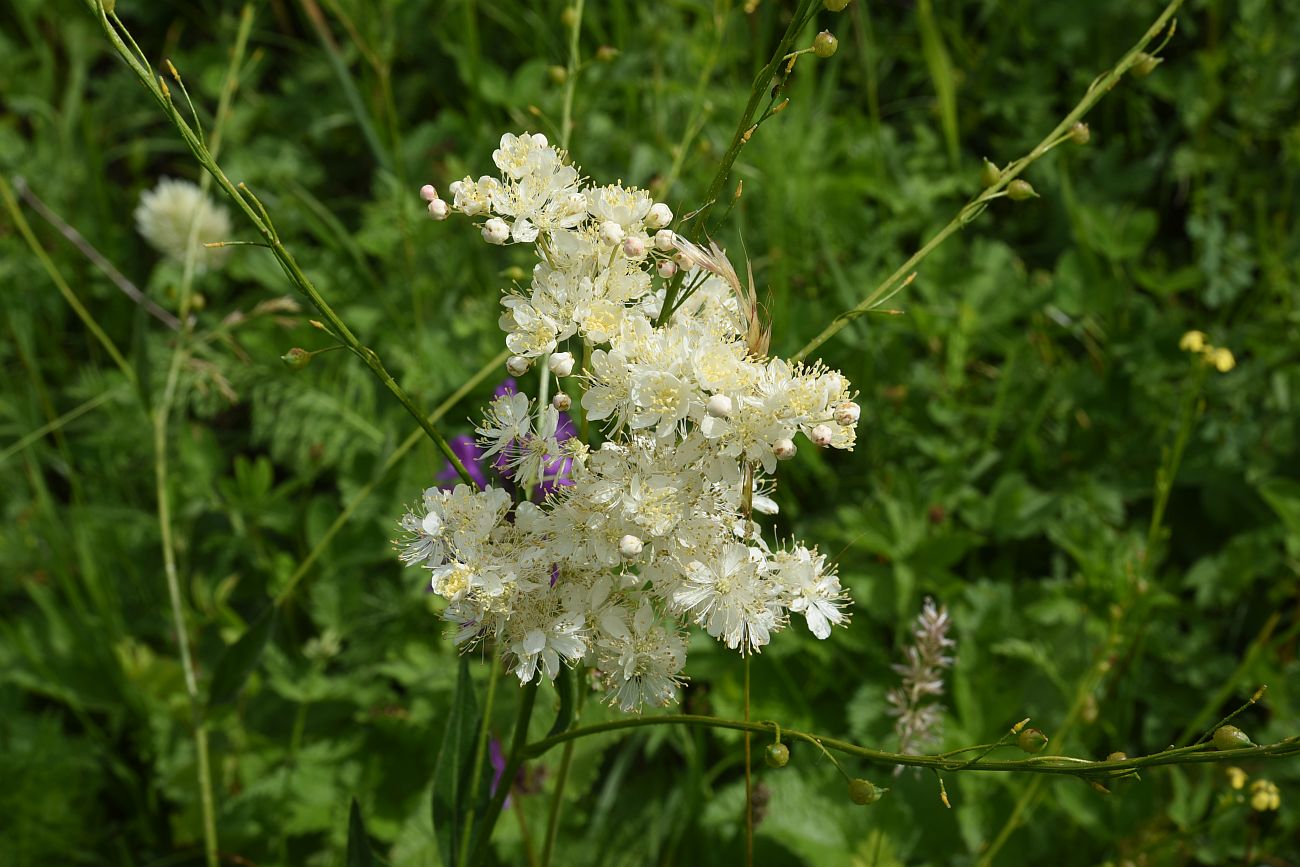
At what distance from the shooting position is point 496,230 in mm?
1035

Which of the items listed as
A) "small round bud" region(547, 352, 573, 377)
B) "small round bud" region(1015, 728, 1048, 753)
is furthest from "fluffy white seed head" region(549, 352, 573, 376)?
"small round bud" region(1015, 728, 1048, 753)

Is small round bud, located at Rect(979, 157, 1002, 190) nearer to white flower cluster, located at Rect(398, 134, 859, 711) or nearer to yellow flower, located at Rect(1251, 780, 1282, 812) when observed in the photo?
white flower cluster, located at Rect(398, 134, 859, 711)

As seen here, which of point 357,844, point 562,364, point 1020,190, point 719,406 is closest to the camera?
point 719,406

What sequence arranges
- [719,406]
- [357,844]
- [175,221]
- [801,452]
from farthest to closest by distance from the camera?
[175,221], [801,452], [357,844], [719,406]

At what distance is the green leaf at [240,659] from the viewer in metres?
1.63

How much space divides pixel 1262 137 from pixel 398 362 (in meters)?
2.27

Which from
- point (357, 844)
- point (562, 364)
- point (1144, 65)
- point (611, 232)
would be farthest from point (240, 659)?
point (1144, 65)

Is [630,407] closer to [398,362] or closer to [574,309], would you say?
[574,309]

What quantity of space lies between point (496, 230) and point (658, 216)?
0.16 m

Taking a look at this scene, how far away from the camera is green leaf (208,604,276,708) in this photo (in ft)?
5.36

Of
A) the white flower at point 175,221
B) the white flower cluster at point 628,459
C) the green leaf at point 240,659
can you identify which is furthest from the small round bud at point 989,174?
the white flower at point 175,221

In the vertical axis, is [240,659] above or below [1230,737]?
above

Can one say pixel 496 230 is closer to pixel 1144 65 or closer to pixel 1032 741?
pixel 1032 741

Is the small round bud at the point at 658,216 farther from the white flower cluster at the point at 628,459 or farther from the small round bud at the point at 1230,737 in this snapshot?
the small round bud at the point at 1230,737
